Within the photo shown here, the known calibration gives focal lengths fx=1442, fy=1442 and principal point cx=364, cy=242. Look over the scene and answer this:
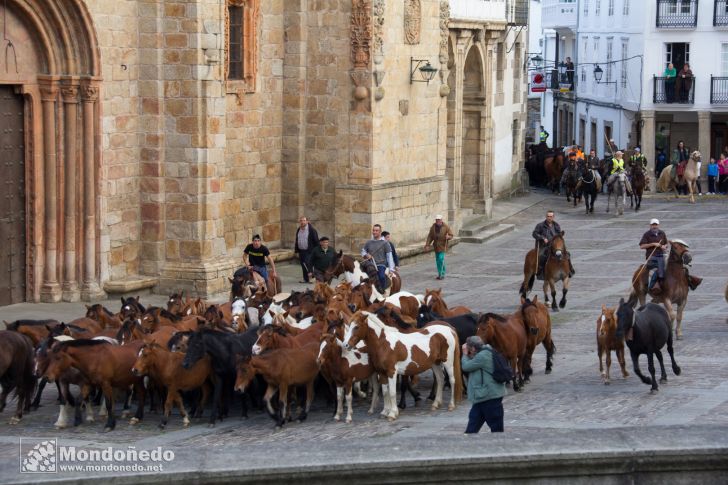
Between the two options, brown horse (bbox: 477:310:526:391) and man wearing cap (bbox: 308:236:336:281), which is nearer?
brown horse (bbox: 477:310:526:391)

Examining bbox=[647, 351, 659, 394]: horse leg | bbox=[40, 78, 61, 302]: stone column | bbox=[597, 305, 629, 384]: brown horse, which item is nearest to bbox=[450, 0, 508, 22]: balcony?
bbox=[40, 78, 61, 302]: stone column

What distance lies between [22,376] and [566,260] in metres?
11.8

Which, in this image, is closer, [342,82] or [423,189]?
[342,82]

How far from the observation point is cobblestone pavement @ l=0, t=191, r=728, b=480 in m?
14.7

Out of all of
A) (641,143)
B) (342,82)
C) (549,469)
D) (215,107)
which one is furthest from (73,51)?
(641,143)

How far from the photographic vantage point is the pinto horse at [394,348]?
52.1 feet

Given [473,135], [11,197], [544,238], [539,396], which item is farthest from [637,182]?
[539,396]

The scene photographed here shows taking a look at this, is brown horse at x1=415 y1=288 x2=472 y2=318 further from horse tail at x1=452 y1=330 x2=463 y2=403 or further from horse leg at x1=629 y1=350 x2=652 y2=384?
horse leg at x1=629 y1=350 x2=652 y2=384

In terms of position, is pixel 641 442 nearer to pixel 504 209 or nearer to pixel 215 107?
pixel 215 107

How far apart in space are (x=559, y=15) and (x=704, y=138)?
681 inches

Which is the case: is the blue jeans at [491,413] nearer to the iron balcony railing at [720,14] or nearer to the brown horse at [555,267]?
the brown horse at [555,267]

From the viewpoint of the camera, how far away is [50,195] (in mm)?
24094

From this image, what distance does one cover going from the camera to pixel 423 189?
106 feet

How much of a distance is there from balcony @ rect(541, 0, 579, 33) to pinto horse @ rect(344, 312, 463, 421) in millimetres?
49167
